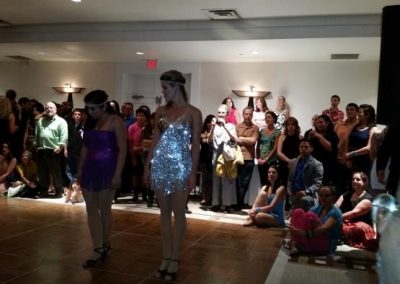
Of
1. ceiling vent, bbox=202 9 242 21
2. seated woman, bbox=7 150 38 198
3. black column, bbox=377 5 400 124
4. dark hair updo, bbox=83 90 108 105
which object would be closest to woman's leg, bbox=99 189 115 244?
dark hair updo, bbox=83 90 108 105

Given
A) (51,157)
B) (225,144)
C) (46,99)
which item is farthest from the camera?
(46,99)

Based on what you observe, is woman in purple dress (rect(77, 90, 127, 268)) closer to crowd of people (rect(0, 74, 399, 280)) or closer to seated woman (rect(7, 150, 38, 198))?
crowd of people (rect(0, 74, 399, 280))

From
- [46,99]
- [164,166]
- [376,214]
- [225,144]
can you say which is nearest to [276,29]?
[225,144]

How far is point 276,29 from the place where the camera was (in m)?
6.44

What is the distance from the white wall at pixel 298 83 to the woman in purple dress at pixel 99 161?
5648 millimetres

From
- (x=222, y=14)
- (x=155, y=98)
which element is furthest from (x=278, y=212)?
(x=155, y=98)

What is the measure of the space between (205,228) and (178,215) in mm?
1842

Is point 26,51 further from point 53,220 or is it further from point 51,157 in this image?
point 53,220

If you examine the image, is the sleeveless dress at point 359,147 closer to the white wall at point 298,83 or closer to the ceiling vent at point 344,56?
the ceiling vent at point 344,56

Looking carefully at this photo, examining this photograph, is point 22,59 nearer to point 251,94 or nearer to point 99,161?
point 251,94

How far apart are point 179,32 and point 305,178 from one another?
11.3ft

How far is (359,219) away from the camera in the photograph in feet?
14.0

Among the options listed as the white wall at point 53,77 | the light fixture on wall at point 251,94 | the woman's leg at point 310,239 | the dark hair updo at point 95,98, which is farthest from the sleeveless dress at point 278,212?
the white wall at point 53,77

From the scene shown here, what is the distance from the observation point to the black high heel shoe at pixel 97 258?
309 centimetres
